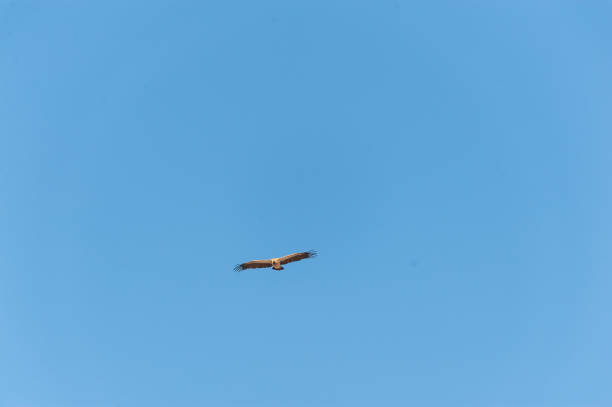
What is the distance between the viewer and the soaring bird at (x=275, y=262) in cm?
4116

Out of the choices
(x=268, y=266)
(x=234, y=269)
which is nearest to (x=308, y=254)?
(x=268, y=266)

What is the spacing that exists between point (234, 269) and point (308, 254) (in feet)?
29.1

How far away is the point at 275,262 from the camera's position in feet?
137

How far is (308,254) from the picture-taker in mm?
40781

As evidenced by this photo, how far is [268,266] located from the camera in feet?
140

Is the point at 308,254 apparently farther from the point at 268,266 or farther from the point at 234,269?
the point at 234,269

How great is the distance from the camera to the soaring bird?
135 ft

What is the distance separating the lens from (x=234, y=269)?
42438 mm

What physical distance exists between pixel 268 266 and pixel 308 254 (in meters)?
5.20

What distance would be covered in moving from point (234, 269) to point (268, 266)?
3915 millimetres
